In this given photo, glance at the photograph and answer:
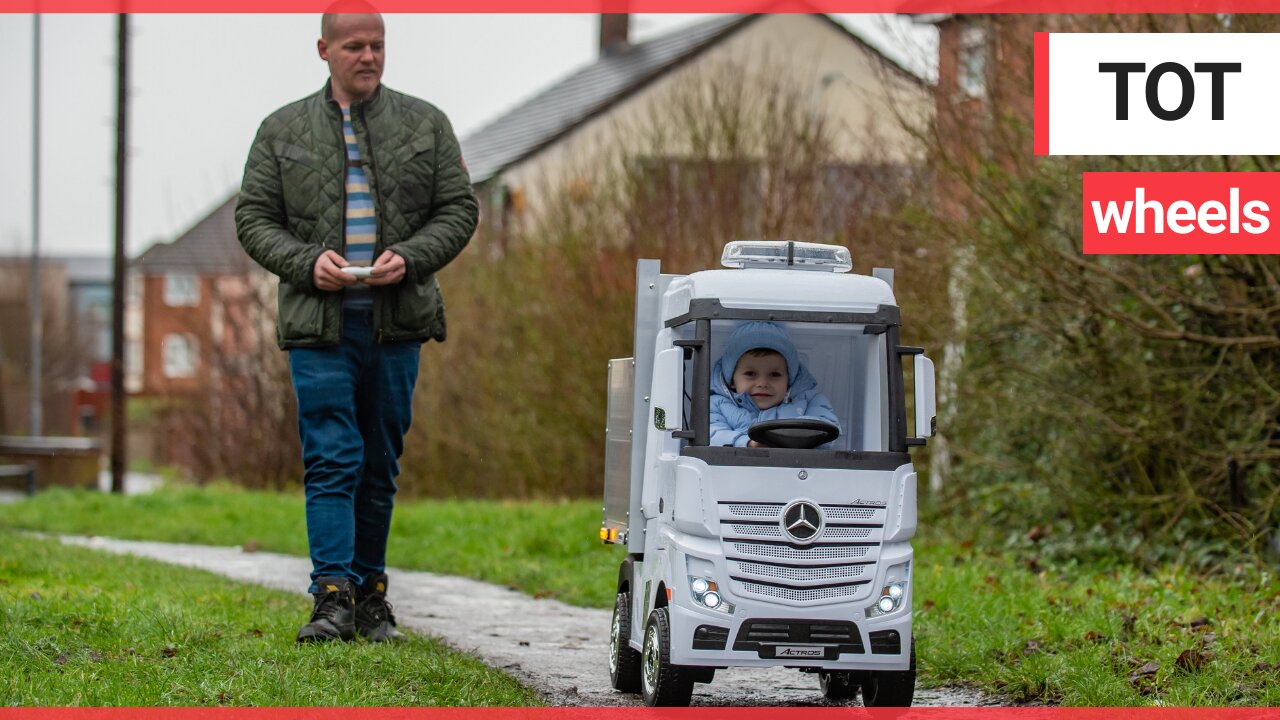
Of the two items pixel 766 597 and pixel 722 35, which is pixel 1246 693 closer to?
pixel 766 597

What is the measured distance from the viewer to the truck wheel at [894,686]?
555cm

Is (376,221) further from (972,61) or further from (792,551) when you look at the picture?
(972,61)

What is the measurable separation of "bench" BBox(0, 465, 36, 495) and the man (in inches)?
696

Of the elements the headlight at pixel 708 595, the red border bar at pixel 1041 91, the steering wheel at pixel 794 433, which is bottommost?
the headlight at pixel 708 595

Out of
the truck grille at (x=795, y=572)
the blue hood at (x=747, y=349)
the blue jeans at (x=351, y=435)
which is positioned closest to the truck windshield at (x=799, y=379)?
the blue hood at (x=747, y=349)

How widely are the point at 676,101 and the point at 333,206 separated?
10558mm

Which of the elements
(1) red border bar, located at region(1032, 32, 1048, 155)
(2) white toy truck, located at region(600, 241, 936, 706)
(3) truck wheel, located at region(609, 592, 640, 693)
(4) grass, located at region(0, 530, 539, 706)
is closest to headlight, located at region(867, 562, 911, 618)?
(2) white toy truck, located at region(600, 241, 936, 706)

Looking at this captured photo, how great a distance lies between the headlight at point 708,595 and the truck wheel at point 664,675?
14 centimetres

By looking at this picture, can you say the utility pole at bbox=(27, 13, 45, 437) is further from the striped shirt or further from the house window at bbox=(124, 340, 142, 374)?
the house window at bbox=(124, 340, 142, 374)

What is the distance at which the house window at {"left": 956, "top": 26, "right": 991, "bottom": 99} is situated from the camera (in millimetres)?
11234

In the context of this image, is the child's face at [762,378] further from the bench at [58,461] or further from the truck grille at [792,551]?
the bench at [58,461]

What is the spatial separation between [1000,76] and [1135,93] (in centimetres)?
167

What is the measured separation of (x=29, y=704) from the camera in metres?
4.89

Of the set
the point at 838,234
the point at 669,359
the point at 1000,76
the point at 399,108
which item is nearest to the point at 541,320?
the point at 838,234
